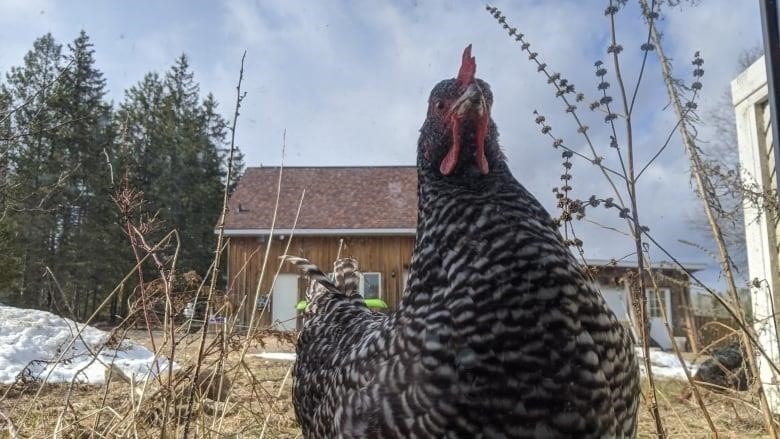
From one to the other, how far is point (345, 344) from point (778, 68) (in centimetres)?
198

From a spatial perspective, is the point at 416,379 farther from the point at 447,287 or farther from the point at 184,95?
the point at 184,95

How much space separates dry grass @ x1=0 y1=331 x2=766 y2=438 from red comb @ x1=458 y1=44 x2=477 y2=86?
1.93 metres

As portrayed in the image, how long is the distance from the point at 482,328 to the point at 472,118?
27.8 inches

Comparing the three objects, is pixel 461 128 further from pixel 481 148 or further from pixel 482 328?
pixel 482 328

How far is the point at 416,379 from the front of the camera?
1.63m

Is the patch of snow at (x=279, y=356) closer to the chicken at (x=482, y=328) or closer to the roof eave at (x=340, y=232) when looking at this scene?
the roof eave at (x=340, y=232)

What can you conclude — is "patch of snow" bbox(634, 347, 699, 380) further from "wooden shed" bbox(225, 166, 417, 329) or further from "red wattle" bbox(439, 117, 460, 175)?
"wooden shed" bbox(225, 166, 417, 329)

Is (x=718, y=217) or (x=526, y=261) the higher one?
(x=718, y=217)

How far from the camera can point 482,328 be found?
1.59 m

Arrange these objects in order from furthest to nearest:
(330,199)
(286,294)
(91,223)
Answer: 1. (91,223)
2. (330,199)
3. (286,294)

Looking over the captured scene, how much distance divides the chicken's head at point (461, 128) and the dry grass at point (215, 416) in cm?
174

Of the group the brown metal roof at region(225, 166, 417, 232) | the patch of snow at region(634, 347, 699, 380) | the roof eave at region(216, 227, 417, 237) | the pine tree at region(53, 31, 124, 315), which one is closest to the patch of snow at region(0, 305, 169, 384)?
the patch of snow at region(634, 347, 699, 380)

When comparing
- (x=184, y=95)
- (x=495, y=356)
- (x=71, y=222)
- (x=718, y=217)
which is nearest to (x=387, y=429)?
(x=495, y=356)

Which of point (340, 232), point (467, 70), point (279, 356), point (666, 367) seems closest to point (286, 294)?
point (340, 232)
